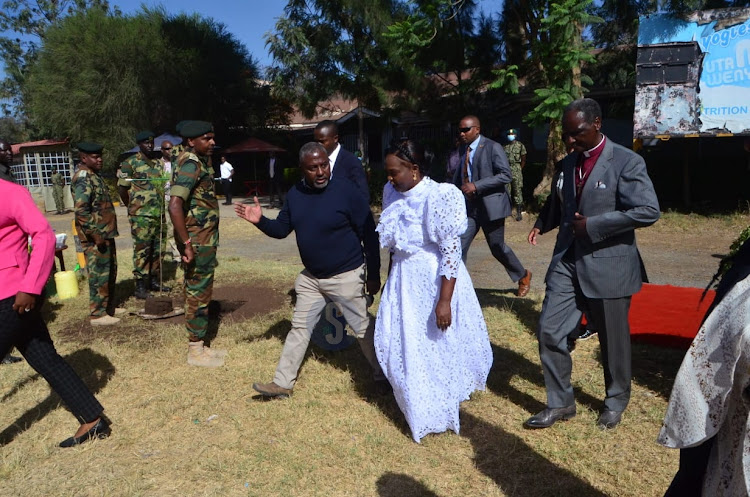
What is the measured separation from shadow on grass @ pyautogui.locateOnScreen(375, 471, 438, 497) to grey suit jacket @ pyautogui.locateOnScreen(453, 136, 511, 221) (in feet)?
10.3

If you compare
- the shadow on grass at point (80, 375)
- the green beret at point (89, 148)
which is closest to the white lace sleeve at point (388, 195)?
the shadow on grass at point (80, 375)

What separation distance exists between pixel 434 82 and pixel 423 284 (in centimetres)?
1371

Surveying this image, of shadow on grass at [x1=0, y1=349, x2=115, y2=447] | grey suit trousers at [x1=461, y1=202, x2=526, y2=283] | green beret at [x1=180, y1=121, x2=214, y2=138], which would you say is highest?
green beret at [x1=180, y1=121, x2=214, y2=138]

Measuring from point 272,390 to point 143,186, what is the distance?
409cm

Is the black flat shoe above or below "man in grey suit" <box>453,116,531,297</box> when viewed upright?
below

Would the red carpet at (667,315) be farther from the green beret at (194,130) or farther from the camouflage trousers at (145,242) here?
the camouflage trousers at (145,242)

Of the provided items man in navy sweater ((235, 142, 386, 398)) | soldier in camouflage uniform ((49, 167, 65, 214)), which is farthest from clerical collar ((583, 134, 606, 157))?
soldier in camouflage uniform ((49, 167, 65, 214))

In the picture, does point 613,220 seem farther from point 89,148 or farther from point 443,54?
point 443,54

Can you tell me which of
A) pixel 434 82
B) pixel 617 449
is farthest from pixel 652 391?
pixel 434 82

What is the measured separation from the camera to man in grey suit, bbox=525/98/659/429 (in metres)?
3.42

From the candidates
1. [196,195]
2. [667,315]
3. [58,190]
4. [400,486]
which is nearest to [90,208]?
[196,195]

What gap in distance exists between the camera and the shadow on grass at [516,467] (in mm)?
3096

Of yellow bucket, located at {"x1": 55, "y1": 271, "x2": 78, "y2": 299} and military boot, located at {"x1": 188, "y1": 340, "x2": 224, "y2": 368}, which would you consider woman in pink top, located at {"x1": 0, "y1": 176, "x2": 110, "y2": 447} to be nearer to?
military boot, located at {"x1": 188, "y1": 340, "x2": 224, "y2": 368}

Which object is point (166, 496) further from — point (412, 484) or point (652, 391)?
point (652, 391)
